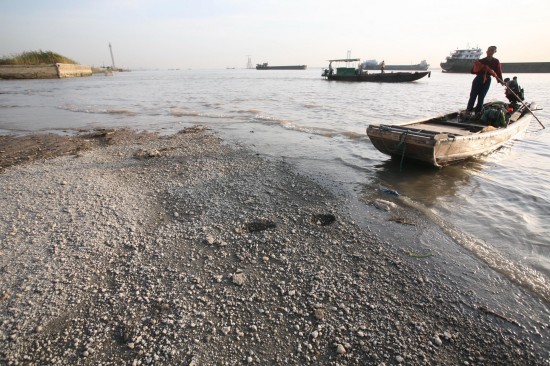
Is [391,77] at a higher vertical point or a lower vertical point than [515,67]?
lower

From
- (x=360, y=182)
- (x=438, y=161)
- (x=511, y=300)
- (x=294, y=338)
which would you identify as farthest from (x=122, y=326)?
(x=438, y=161)

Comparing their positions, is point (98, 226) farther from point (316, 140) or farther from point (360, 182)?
point (316, 140)

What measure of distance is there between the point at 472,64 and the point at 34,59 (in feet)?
346

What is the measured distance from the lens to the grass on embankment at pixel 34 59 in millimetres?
50938

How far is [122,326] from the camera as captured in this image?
124 inches

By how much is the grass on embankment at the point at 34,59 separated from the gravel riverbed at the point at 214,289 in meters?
63.7

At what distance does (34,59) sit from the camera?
53094mm

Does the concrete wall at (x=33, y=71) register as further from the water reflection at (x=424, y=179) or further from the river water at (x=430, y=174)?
the water reflection at (x=424, y=179)

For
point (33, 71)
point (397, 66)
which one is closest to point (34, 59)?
point (33, 71)

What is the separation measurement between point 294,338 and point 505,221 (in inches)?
208

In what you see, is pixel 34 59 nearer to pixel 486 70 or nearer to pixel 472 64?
pixel 486 70

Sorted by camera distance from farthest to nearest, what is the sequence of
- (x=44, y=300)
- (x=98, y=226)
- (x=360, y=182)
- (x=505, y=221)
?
(x=360, y=182) < (x=505, y=221) < (x=98, y=226) < (x=44, y=300)

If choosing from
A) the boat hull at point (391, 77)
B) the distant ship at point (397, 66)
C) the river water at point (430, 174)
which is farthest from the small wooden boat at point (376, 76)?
the distant ship at point (397, 66)

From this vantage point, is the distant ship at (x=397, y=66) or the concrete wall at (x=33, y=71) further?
the distant ship at (x=397, y=66)
